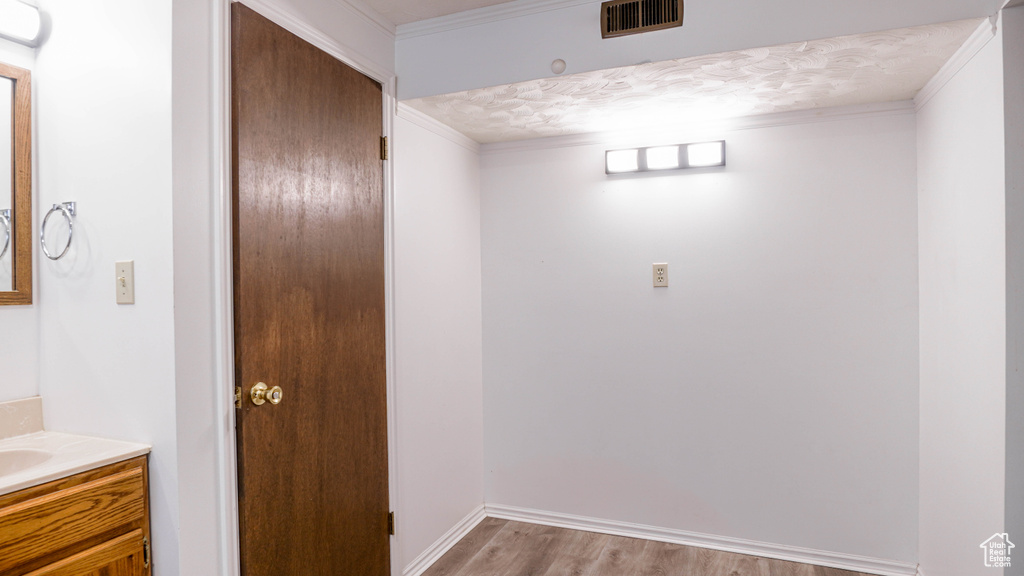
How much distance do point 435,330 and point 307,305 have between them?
0.94 metres

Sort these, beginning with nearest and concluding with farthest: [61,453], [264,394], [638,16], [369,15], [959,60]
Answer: [61,453] → [264,394] → [959,60] → [638,16] → [369,15]

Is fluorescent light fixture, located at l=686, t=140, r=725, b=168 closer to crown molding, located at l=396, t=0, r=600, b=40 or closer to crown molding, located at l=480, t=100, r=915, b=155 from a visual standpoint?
crown molding, located at l=480, t=100, r=915, b=155

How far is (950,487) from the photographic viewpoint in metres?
2.19

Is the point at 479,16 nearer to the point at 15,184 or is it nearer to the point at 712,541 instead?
the point at 15,184

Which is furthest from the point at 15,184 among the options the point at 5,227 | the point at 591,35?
the point at 591,35

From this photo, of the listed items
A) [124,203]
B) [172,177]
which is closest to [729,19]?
[172,177]

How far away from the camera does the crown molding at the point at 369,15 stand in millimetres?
2220

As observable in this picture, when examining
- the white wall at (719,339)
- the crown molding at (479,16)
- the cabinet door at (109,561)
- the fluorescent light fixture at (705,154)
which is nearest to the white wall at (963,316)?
the white wall at (719,339)

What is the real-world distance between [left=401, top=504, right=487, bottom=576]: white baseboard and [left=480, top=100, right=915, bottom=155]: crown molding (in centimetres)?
197

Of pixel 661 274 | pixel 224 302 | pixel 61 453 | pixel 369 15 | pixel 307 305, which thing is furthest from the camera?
pixel 661 274

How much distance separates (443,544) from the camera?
2.84 m

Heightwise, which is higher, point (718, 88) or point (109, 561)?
point (718, 88)

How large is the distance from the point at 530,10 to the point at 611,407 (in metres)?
1.90

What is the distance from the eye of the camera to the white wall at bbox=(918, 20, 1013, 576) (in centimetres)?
182
